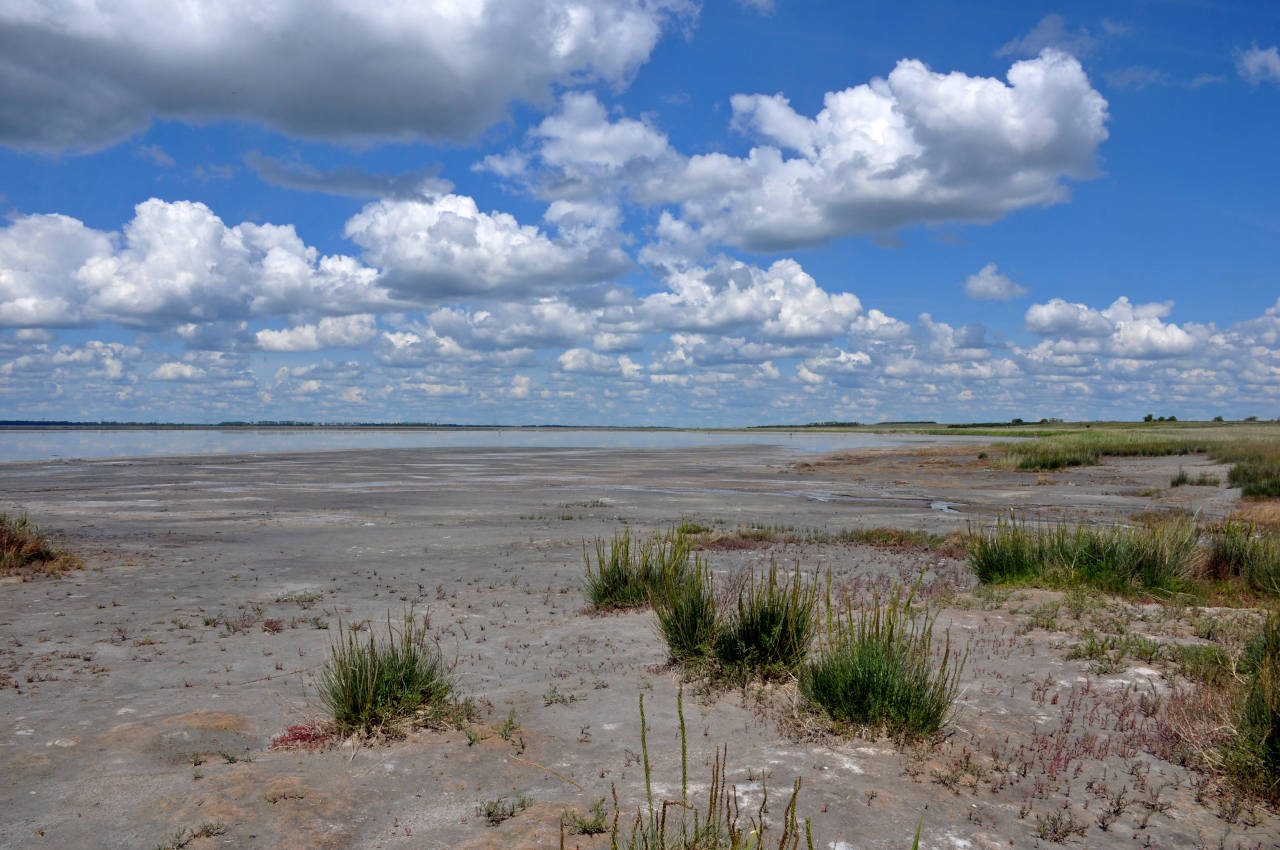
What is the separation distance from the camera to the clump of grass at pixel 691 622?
941cm

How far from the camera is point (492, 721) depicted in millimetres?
8039

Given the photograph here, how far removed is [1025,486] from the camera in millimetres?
40000

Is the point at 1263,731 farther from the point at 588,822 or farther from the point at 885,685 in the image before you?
the point at 588,822

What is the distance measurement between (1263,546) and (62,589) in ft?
72.1

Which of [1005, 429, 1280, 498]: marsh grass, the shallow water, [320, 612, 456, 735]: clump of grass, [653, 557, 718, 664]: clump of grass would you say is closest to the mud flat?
[320, 612, 456, 735]: clump of grass

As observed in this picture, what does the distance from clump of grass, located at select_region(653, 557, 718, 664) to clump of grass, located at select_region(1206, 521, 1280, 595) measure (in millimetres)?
10130

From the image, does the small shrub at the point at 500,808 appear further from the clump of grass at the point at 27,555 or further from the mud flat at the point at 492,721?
Answer: the clump of grass at the point at 27,555

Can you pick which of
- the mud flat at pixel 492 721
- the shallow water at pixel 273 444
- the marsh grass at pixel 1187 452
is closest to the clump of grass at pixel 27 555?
the mud flat at pixel 492 721

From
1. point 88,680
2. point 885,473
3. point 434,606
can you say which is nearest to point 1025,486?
point 885,473

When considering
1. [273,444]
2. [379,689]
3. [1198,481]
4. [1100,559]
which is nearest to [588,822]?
[379,689]

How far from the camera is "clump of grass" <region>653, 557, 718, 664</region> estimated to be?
9413 mm

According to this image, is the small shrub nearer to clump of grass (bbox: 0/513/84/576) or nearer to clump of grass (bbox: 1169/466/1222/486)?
clump of grass (bbox: 0/513/84/576)

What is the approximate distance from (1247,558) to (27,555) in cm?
2352

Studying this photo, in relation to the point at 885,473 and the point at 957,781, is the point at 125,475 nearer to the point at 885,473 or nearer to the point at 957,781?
the point at 885,473
